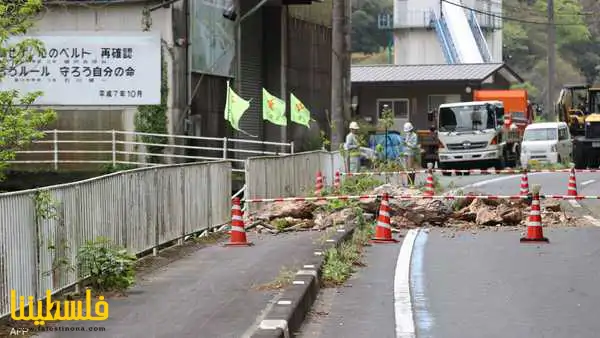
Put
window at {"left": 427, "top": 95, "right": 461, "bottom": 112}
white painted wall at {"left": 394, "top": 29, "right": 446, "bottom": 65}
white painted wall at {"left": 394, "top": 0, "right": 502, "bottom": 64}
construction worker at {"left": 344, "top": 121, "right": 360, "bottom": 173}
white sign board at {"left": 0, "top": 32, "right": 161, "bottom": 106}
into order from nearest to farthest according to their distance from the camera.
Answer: construction worker at {"left": 344, "top": 121, "right": 360, "bottom": 173} < white sign board at {"left": 0, "top": 32, "right": 161, "bottom": 106} < window at {"left": 427, "top": 95, "right": 461, "bottom": 112} < white painted wall at {"left": 394, "top": 0, "right": 502, "bottom": 64} < white painted wall at {"left": 394, "top": 29, "right": 446, "bottom": 65}

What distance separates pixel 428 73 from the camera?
59.8 m

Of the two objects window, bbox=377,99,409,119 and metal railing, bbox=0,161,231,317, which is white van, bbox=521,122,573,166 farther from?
metal railing, bbox=0,161,231,317

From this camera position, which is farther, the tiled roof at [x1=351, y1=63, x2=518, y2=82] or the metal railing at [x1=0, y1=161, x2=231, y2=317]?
the tiled roof at [x1=351, y1=63, x2=518, y2=82]

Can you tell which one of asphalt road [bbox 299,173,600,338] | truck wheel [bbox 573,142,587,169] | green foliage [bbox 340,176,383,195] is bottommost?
asphalt road [bbox 299,173,600,338]

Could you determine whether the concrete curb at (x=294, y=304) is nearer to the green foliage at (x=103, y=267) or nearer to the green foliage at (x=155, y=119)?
the green foliage at (x=103, y=267)

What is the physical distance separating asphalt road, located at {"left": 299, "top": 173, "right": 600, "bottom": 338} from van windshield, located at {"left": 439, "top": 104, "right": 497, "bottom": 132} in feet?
69.1

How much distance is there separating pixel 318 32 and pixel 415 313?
101 ft

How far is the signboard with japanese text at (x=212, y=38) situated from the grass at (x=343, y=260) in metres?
13.1

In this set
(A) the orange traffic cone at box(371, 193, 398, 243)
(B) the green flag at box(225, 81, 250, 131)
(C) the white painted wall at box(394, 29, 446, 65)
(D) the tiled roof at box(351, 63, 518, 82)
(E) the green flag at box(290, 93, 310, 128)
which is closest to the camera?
(A) the orange traffic cone at box(371, 193, 398, 243)

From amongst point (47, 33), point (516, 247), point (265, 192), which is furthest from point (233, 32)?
point (516, 247)

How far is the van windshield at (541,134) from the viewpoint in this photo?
136 ft

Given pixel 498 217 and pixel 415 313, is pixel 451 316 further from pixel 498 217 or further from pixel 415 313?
pixel 498 217

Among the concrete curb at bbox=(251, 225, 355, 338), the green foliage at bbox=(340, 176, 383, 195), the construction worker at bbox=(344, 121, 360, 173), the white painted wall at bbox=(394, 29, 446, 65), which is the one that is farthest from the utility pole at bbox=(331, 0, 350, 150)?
the white painted wall at bbox=(394, 29, 446, 65)

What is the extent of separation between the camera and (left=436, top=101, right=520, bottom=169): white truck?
38.3 metres
